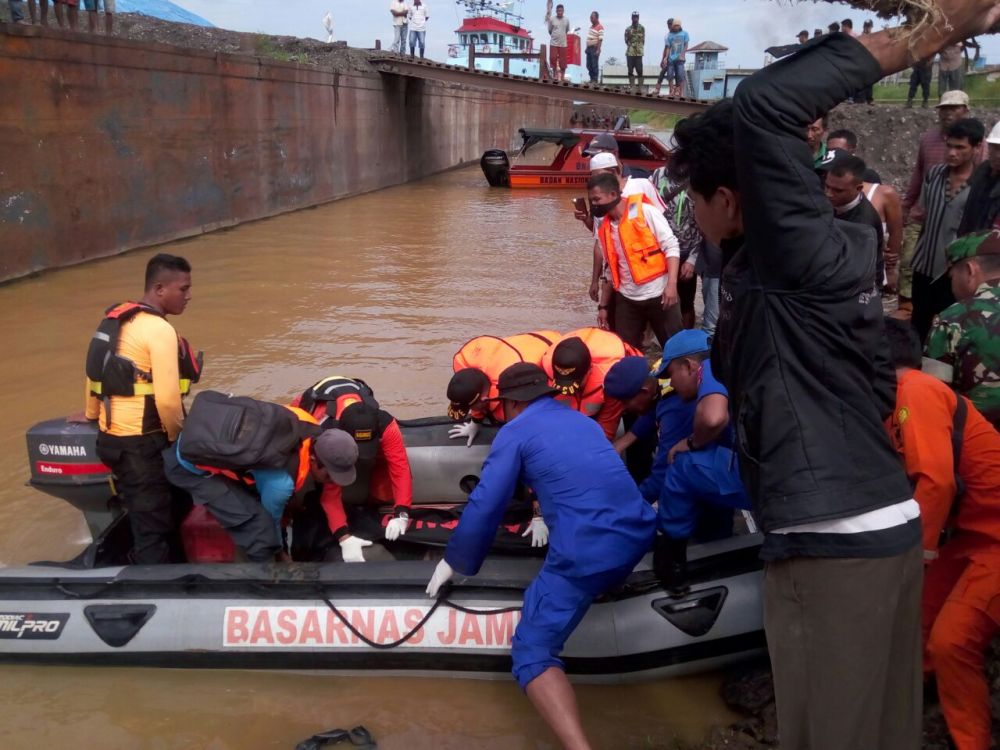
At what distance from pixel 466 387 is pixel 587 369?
0.60m

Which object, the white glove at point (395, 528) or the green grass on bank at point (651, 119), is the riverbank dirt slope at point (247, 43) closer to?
the white glove at point (395, 528)

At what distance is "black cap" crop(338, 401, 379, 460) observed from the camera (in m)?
3.84

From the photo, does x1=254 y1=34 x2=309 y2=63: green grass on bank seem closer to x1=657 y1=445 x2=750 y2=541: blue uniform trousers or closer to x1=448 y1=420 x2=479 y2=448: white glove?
x1=448 y1=420 x2=479 y2=448: white glove

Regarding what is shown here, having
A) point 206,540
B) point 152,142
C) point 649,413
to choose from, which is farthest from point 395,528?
point 152,142

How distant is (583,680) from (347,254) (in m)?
9.97

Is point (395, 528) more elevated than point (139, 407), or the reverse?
point (139, 407)

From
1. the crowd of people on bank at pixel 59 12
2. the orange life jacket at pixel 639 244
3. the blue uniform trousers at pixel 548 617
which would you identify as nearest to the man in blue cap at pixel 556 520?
the blue uniform trousers at pixel 548 617

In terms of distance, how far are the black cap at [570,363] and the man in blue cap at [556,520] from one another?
3.41ft

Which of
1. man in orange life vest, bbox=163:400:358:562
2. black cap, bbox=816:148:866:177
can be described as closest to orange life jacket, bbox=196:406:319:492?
man in orange life vest, bbox=163:400:358:562

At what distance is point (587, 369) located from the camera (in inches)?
163

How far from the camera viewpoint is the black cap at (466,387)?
162 inches

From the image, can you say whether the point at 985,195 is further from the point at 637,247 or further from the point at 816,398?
the point at 816,398

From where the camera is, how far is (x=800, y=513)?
1521mm

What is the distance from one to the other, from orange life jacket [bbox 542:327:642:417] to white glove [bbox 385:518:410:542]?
986 mm
